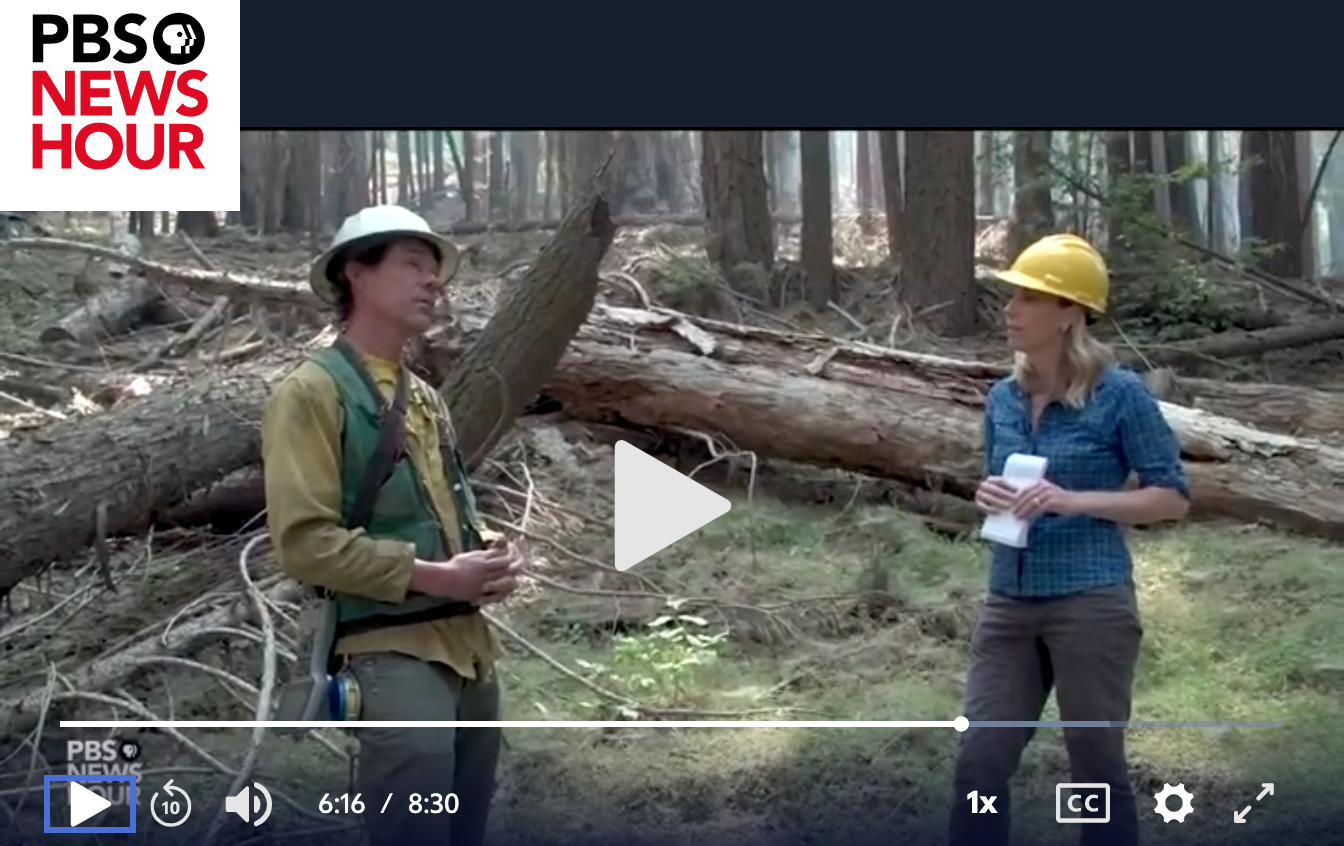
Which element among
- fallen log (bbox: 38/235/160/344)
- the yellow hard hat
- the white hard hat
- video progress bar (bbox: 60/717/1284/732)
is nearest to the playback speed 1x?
video progress bar (bbox: 60/717/1284/732)

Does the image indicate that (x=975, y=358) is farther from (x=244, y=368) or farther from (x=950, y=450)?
(x=244, y=368)

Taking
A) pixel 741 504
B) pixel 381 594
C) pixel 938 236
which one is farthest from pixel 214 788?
pixel 938 236

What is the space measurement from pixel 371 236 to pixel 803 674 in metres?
1.62

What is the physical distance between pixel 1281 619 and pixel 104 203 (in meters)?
2.60

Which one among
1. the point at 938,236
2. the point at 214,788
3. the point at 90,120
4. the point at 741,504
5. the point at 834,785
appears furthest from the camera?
the point at 938,236

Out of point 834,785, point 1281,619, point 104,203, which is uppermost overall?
point 104,203

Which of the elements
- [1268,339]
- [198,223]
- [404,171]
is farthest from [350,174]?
[1268,339]

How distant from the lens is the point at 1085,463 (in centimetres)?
263

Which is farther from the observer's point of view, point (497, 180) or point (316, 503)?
point (497, 180)

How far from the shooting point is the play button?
2.81 meters

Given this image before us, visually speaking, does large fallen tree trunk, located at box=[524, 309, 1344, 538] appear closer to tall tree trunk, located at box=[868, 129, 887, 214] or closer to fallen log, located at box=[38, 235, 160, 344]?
tall tree trunk, located at box=[868, 129, 887, 214]

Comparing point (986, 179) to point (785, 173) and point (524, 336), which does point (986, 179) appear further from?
point (524, 336)

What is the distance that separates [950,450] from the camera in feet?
15.3

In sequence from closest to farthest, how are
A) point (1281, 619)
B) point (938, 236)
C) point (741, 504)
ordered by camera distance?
point (1281, 619), point (741, 504), point (938, 236)
